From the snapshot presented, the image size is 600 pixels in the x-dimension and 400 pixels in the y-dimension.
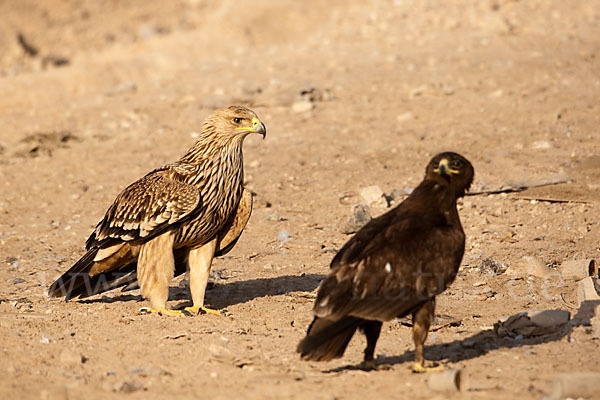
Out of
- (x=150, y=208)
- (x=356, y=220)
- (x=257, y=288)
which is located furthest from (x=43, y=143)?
(x=150, y=208)

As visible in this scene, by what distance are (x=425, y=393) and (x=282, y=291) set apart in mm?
3039

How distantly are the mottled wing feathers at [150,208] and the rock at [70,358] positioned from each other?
1471mm

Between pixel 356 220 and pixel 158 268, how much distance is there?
9.50 ft

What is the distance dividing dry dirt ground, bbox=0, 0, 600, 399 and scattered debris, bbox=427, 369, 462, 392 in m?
0.09

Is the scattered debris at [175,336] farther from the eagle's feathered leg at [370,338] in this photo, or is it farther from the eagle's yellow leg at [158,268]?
the eagle's feathered leg at [370,338]

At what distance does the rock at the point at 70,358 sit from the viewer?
6.08 metres

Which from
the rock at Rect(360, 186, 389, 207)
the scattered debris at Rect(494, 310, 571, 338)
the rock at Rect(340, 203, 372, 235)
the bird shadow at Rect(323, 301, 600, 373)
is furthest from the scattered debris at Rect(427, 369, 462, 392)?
the rock at Rect(360, 186, 389, 207)

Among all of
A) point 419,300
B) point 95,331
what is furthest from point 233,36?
point 419,300

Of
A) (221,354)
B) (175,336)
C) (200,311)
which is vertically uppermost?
(221,354)

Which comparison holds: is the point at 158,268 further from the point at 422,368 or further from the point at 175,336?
the point at 422,368

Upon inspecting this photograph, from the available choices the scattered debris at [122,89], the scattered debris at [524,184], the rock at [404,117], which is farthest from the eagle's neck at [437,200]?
the scattered debris at [122,89]

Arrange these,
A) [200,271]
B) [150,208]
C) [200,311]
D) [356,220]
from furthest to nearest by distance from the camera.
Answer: [356,220], [200,271], [200,311], [150,208]

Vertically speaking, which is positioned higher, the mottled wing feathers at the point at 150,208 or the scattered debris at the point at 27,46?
the mottled wing feathers at the point at 150,208

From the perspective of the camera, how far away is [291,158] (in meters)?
12.0
